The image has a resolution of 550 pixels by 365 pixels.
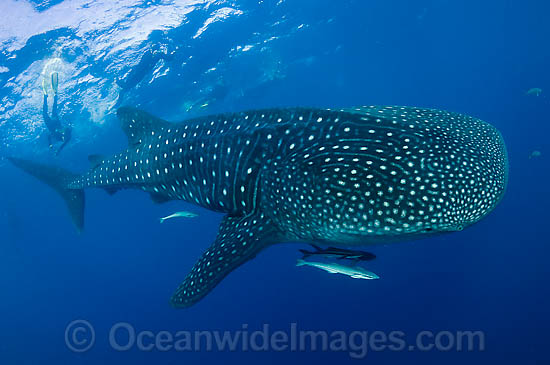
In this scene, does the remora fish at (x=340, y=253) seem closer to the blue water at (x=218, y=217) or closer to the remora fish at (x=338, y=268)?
the remora fish at (x=338, y=268)

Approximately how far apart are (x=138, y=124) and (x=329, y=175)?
4.54m

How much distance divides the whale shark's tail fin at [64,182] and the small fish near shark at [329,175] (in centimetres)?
400

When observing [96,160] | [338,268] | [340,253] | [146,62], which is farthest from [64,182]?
[146,62]

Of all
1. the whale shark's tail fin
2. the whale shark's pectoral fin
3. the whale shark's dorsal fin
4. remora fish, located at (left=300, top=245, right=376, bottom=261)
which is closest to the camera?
remora fish, located at (left=300, top=245, right=376, bottom=261)

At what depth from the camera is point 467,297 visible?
18969mm

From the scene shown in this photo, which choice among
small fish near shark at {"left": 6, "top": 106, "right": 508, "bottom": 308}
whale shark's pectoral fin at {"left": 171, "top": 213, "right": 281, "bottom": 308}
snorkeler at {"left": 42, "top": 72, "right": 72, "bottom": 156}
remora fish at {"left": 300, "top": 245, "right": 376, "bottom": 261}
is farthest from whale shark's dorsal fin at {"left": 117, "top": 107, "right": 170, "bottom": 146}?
snorkeler at {"left": 42, "top": 72, "right": 72, "bottom": 156}

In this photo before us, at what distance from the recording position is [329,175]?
3.26m

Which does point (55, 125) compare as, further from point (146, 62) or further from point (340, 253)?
point (340, 253)

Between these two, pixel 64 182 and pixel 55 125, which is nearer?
pixel 64 182

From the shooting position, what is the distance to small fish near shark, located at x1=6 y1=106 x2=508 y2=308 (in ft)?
9.34

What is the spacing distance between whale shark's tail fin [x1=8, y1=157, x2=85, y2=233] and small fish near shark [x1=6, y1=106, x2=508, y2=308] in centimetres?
400

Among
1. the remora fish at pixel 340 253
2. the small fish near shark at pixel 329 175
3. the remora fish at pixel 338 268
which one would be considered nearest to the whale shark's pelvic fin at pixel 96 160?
the small fish near shark at pixel 329 175

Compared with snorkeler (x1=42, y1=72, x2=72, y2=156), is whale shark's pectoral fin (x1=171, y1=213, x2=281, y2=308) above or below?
above

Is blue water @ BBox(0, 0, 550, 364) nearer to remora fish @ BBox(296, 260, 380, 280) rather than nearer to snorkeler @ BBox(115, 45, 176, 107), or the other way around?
snorkeler @ BBox(115, 45, 176, 107)
